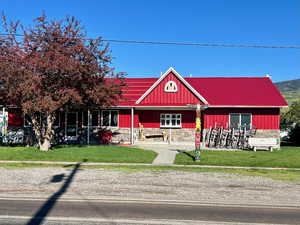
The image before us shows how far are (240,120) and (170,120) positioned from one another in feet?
18.2

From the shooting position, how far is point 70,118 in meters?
25.0

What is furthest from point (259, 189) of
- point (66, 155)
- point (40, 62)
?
point (40, 62)

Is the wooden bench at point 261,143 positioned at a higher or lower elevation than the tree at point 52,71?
lower

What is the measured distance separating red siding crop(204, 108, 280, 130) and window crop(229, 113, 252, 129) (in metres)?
0.29

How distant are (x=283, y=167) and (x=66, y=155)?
1067 centimetres

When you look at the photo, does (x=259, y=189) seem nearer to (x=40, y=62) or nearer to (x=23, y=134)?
(x=40, y=62)

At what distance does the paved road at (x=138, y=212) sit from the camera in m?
6.23

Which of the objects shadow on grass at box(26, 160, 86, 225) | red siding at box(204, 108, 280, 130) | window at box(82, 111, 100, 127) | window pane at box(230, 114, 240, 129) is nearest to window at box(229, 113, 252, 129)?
window pane at box(230, 114, 240, 129)

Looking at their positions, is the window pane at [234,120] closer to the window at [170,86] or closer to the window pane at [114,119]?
the window at [170,86]

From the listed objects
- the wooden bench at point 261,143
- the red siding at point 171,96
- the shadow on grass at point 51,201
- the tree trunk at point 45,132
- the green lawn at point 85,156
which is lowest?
the shadow on grass at point 51,201

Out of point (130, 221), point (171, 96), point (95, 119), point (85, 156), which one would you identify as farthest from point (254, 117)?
point (130, 221)

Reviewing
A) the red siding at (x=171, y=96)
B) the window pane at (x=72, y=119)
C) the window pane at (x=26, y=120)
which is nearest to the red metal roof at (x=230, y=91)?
the red siding at (x=171, y=96)

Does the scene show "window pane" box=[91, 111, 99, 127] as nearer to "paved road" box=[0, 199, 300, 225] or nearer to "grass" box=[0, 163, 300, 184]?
"grass" box=[0, 163, 300, 184]

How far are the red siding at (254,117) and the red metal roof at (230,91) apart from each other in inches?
26.8
